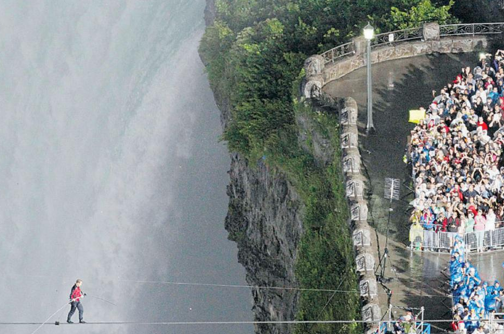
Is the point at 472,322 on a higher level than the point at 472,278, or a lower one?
lower

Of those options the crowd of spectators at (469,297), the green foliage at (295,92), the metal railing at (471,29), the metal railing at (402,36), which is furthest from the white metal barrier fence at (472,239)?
the metal railing at (471,29)

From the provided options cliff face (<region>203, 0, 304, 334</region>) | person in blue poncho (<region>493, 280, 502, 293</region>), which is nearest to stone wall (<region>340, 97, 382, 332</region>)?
person in blue poncho (<region>493, 280, 502, 293</region>)

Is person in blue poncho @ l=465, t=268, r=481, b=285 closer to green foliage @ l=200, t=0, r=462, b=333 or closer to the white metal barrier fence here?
the white metal barrier fence

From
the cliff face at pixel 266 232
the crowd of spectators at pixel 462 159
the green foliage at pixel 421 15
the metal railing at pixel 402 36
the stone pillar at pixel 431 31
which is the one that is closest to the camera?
the crowd of spectators at pixel 462 159

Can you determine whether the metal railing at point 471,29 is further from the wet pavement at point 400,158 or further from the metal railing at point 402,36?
the wet pavement at point 400,158

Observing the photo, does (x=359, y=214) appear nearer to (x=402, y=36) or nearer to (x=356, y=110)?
(x=356, y=110)

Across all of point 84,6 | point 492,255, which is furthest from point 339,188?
point 84,6

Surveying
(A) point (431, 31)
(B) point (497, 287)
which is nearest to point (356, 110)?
(A) point (431, 31)
